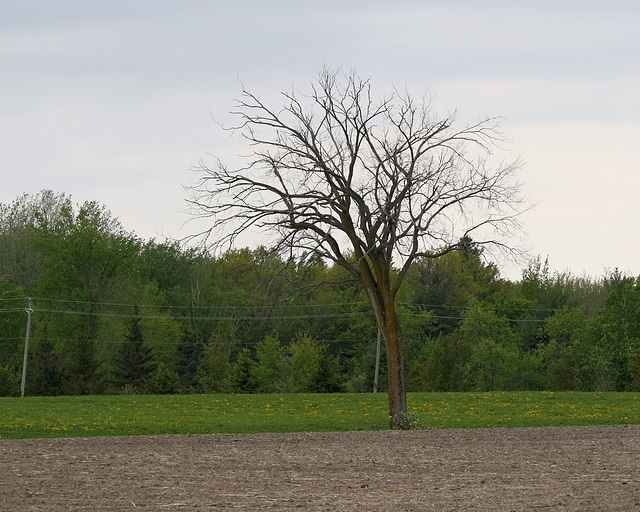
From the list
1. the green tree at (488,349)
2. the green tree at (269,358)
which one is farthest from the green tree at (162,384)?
the green tree at (488,349)

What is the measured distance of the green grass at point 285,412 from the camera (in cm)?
2159

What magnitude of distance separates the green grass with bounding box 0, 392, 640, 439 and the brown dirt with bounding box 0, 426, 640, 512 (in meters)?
3.69

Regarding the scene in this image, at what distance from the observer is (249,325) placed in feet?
211

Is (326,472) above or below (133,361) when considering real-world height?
below

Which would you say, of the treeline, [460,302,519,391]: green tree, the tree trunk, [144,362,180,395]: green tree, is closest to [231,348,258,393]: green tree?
the treeline

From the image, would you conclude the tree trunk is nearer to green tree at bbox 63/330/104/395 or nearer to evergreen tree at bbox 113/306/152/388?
green tree at bbox 63/330/104/395

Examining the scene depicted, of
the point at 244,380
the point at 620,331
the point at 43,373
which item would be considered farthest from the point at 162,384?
the point at 620,331

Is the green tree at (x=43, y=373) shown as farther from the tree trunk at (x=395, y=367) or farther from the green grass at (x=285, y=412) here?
the tree trunk at (x=395, y=367)

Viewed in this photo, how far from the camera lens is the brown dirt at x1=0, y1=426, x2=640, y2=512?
9672 mm

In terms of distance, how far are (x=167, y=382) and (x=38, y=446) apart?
2980cm

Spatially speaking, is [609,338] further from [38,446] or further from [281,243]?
[38,446]

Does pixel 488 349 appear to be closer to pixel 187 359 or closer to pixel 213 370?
pixel 213 370

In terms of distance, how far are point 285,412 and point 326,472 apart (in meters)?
15.5

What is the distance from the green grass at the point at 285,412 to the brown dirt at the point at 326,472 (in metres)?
3.69
